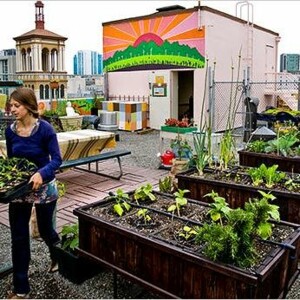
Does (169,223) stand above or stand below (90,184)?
above

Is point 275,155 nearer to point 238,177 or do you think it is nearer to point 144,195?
point 238,177

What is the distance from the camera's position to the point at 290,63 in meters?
14.8

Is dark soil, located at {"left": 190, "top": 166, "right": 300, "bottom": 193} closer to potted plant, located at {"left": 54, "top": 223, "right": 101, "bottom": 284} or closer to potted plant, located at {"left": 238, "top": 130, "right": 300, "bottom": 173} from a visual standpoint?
potted plant, located at {"left": 238, "top": 130, "right": 300, "bottom": 173}

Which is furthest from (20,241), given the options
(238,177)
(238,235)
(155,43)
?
(155,43)

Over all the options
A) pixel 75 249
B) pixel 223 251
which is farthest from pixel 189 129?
pixel 223 251

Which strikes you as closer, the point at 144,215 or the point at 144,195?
the point at 144,215

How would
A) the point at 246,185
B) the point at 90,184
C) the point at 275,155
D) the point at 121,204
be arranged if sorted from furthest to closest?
the point at 90,184 → the point at 275,155 → the point at 246,185 → the point at 121,204

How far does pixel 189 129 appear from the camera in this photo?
6.49 metres

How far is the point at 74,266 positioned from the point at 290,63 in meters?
13.9

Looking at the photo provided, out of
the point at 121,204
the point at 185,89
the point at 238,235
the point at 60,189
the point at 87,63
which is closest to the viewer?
the point at 238,235

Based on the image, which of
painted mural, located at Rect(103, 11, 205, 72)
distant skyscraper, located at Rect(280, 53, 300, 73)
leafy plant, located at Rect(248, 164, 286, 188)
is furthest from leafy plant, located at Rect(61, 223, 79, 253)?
distant skyscraper, located at Rect(280, 53, 300, 73)

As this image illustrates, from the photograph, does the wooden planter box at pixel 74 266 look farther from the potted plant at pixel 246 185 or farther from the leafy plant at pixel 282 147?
the leafy plant at pixel 282 147

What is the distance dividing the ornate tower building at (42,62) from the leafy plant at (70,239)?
8844 mm

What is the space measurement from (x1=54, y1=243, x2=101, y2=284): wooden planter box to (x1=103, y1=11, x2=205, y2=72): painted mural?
8.44 m
